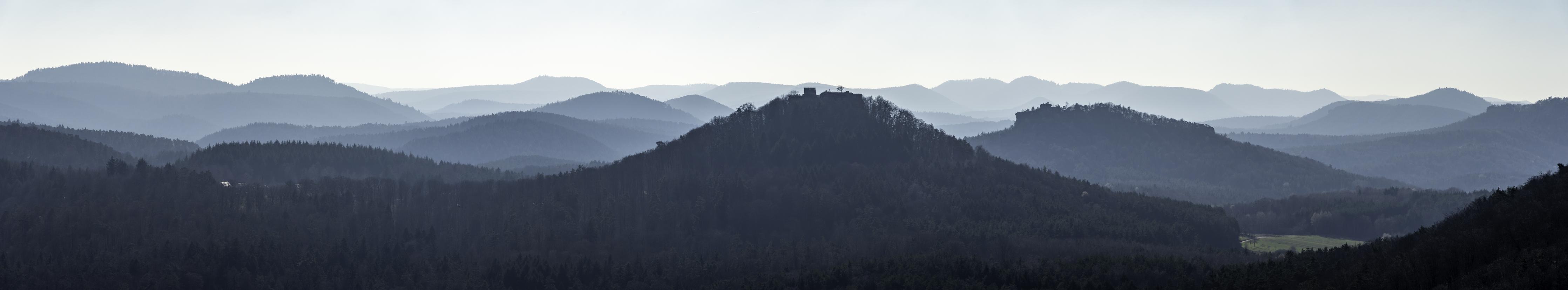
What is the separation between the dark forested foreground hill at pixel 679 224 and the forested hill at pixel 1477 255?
30444 mm

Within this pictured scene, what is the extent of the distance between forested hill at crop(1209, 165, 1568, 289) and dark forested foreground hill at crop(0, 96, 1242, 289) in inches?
1199

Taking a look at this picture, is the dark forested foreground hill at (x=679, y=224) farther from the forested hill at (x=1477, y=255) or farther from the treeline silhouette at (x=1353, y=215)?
the forested hill at (x=1477, y=255)

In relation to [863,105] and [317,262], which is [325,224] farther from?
[863,105]

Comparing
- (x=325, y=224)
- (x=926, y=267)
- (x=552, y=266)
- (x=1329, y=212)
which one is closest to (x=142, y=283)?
(x=325, y=224)

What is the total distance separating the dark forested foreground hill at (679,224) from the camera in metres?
127

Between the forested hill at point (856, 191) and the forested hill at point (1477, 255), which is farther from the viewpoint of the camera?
the forested hill at point (856, 191)

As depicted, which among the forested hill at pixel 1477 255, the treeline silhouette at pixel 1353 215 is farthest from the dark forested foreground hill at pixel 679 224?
the forested hill at pixel 1477 255

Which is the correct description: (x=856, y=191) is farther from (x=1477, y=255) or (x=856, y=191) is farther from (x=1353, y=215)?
(x=1477, y=255)

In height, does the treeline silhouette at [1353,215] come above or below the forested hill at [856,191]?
below

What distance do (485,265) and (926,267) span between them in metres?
64.7

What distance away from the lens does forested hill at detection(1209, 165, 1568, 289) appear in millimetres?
44000

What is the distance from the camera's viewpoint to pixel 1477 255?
5119 centimetres

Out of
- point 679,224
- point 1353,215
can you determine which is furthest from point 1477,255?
point 1353,215

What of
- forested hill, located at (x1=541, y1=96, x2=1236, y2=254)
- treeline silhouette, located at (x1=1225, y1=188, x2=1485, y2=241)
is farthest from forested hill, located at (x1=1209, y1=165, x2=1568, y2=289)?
treeline silhouette, located at (x1=1225, y1=188, x2=1485, y2=241)
